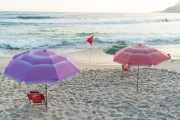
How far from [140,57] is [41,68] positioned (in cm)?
287

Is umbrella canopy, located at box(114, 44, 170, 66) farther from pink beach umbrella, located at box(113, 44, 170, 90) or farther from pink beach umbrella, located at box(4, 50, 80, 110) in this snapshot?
pink beach umbrella, located at box(4, 50, 80, 110)

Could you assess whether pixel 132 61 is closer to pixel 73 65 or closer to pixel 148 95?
pixel 148 95

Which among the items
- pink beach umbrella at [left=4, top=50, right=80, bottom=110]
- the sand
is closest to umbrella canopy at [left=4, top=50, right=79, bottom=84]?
pink beach umbrella at [left=4, top=50, right=80, bottom=110]

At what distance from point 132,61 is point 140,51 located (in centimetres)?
44

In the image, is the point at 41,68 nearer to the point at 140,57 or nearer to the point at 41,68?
the point at 41,68

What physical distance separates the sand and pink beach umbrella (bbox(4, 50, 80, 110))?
1187 millimetres

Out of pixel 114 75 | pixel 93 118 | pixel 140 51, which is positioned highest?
pixel 140 51

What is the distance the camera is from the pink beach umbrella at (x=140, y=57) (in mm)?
7977

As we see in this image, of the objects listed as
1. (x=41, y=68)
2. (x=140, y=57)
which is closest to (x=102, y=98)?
(x=140, y=57)

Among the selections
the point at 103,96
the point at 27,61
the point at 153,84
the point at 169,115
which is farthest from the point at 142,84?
the point at 27,61

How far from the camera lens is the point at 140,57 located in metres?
8.12

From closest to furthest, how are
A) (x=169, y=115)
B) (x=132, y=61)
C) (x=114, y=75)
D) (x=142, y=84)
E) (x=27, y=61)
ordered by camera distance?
1. (x=27, y=61)
2. (x=169, y=115)
3. (x=132, y=61)
4. (x=142, y=84)
5. (x=114, y=75)

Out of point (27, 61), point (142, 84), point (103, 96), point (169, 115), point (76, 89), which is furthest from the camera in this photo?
point (142, 84)

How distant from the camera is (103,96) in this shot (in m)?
8.70
